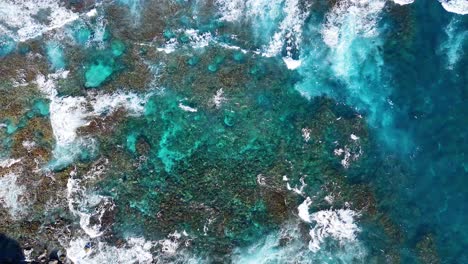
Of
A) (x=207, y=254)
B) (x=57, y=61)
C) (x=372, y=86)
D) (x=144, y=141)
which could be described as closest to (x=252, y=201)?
(x=207, y=254)

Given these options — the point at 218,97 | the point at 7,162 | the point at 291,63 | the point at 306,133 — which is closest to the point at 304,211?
the point at 306,133

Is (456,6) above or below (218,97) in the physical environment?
above

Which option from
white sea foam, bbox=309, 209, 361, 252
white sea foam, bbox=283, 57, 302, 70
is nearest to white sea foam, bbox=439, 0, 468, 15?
white sea foam, bbox=283, 57, 302, 70

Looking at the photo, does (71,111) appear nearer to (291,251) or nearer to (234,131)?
(234,131)

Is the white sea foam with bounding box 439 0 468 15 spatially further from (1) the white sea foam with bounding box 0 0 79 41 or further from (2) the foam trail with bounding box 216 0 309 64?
(1) the white sea foam with bounding box 0 0 79 41

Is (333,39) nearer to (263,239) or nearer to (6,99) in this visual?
(263,239)

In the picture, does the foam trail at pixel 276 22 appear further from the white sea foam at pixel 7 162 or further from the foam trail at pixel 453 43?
the white sea foam at pixel 7 162
